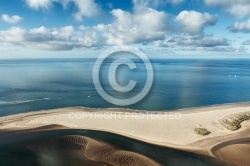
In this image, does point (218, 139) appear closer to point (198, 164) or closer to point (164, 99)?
point (198, 164)

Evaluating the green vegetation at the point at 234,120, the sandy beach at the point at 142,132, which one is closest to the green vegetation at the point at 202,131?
the sandy beach at the point at 142,132

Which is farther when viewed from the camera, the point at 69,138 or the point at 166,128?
the point at 166,128

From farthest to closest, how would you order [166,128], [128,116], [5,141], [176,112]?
1. [176,112]
2. [128,116]
3. [166,128]
4. [5,141]

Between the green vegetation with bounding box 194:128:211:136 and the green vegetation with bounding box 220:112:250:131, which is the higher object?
the green vegetation with bounding box 220:112:250:131

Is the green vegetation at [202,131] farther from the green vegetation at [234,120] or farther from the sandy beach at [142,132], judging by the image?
the green vegetation at [234,120]

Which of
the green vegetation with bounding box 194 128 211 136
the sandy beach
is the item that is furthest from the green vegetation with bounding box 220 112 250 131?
the green vegetation with bounding box 194 128 211 136

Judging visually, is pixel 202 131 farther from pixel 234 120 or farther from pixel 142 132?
pixel 142 132

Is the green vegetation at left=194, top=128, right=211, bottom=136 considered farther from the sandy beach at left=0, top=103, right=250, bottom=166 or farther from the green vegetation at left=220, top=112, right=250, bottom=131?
the green vegetation at left=220, top=112, right=250, bottom=131

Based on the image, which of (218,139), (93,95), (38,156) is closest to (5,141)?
(38,156)
